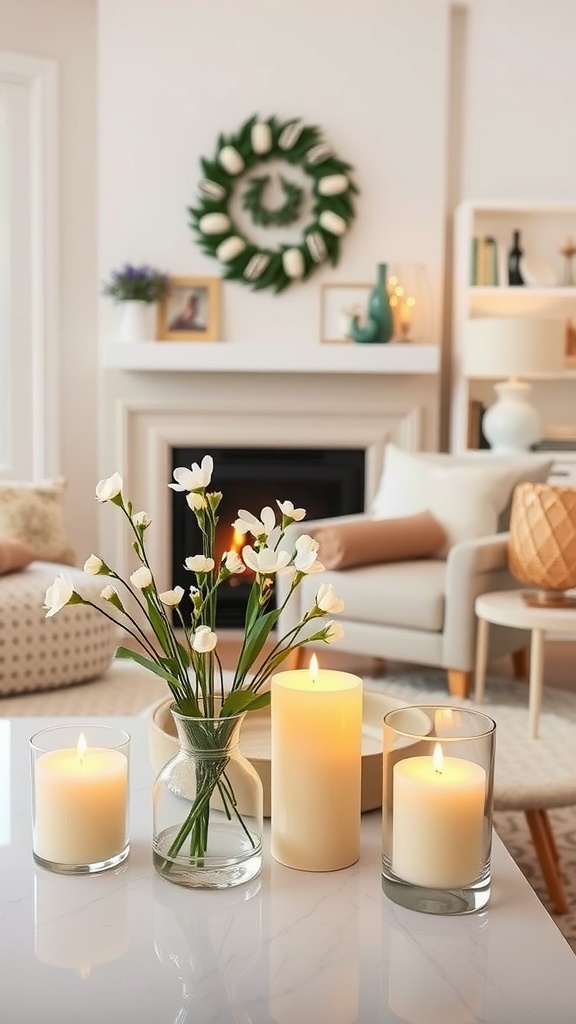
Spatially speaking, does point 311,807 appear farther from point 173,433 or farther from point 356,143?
point 356,143

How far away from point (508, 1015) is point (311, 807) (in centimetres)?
32

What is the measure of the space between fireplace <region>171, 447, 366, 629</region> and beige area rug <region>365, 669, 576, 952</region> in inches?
44.9

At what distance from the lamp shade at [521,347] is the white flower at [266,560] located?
3475 mm

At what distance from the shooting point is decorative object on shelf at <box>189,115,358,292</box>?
15.6ft

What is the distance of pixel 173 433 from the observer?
15.8 feet

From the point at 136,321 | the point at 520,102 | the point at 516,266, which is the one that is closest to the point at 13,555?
the point at 136,321

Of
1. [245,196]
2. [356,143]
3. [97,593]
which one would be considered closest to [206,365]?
[245,196]

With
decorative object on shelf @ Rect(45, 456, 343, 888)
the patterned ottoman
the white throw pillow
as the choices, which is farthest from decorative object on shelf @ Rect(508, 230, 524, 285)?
decorative object on shelf @ Rect(45, 456, 343, 888)

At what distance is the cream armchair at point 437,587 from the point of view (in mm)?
3467

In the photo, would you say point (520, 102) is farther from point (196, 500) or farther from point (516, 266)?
point (196, 500)

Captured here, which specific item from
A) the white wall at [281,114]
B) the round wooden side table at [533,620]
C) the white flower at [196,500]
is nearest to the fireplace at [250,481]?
the white wall at [281,114]

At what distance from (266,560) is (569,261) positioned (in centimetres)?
416

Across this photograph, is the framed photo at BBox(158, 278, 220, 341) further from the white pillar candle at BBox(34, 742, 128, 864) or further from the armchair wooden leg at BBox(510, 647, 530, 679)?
the white pillar candle at BBox(34, 742, 128, 864)

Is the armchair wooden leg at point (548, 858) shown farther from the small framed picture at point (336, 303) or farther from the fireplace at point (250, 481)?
the small framed picture at point (336, 303)
